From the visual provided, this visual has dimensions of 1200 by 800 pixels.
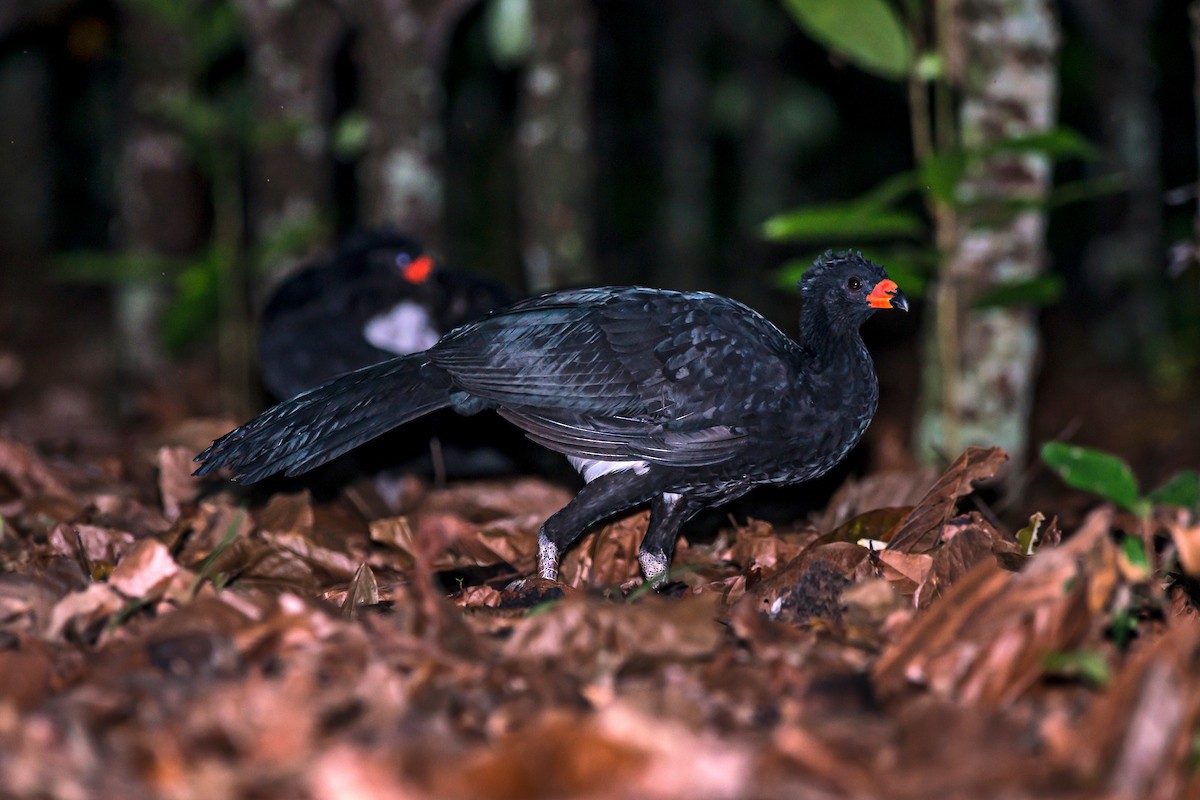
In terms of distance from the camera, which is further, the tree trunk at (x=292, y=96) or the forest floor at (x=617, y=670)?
the tree trunk at (x=292, y=96)

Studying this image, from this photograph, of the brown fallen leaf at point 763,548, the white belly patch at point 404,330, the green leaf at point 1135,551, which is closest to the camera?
the green leaf at point 1135,551

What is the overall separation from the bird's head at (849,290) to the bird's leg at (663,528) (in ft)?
2.80

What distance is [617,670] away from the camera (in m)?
2.87

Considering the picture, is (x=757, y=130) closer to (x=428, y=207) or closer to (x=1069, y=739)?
(x=428, y=207)

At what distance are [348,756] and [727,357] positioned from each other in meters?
2.69


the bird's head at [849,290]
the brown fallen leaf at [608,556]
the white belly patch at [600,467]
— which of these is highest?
the bird's head at [849,290]

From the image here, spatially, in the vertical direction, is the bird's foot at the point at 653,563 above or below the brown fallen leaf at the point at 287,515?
below

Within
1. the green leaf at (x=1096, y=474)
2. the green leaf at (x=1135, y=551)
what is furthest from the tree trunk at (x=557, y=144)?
the green leaf at (x=1135, y=551)

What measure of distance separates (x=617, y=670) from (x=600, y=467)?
75.4 inches

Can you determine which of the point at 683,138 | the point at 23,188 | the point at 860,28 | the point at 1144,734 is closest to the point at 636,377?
the point at 860,28

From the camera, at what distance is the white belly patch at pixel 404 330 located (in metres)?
6.73

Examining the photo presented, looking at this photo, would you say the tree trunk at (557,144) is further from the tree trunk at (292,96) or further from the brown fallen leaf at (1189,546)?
the brown fallen leaf at (1189,546)

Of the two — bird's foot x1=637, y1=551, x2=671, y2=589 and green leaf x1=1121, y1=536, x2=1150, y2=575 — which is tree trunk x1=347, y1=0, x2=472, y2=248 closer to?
bird's foot x1=637, y1=551, x2=671, y2=589

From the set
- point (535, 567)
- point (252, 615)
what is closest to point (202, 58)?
point (535, 567)
